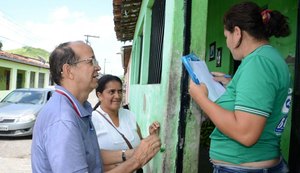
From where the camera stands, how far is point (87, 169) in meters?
1.66

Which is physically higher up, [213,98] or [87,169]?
[213,98]

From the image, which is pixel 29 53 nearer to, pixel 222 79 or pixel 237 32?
pixel 222 79

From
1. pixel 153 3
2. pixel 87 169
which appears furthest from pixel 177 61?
pixel 153 3

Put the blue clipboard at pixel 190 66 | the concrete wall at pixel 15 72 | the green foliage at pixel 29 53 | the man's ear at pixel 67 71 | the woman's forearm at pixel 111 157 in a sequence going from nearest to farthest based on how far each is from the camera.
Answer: the man's ear at pixel 67 71, the blue clipboard at pixel 190 66, the woman's forearm at pixel 111 157, the concrete wall at pixel 15 72, the green foliage at pixel 29 53

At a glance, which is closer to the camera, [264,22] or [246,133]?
[246,133]

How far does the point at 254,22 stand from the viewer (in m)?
1.75

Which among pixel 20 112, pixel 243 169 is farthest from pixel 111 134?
pixel 20 112

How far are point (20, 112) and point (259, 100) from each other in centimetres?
851

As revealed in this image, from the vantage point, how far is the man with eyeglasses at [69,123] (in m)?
1.57

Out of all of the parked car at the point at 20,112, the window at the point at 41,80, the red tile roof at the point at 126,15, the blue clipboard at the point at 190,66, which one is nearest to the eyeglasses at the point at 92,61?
the blue clipboard at the point at 190,66

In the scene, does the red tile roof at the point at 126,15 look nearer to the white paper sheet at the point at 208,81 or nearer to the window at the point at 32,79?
the white paper sheet at the point at 208,81

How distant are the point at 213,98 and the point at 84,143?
0.78m

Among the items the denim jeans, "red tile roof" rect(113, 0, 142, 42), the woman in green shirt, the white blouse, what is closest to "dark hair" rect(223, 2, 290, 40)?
the woman in green shirt

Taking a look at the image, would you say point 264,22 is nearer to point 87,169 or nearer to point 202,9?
point 202,9
